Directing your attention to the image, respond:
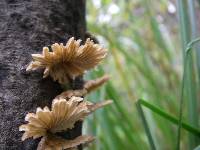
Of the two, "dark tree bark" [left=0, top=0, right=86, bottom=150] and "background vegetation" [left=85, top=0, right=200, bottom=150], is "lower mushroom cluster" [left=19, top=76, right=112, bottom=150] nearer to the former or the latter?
"dark tree bark" [left=0, top=0, right=86, bottom=150]

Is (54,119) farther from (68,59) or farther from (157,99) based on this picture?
(157,99)

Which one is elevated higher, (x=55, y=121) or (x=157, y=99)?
(x=55, y=121)

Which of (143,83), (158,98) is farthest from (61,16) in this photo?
(143,83)

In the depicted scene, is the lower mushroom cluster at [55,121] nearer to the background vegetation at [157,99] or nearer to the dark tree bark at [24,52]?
the dark tree bark at [24,52]

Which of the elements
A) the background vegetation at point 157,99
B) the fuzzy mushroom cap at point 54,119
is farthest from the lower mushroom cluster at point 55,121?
the background vegetation at point 157,99

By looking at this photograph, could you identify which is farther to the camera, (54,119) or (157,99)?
(157,99)

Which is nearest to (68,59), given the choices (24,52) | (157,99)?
(24,52)
